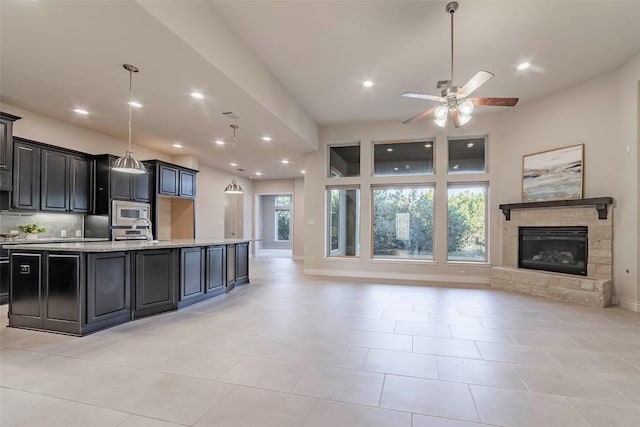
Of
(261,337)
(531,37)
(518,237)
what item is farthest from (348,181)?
(261,337)

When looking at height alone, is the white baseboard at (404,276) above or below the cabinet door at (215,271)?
below

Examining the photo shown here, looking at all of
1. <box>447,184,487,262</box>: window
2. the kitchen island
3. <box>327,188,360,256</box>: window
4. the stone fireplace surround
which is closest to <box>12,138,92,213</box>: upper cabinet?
the kitchen island

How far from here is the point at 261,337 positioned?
3254 millimetres

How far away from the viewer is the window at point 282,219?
1587 centimetres

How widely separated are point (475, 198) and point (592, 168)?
1.99m

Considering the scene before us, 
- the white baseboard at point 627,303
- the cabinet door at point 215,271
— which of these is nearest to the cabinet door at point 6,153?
the cabinet door at point 215,271

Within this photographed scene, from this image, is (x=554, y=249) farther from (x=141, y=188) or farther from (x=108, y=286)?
(x=141, y=188)

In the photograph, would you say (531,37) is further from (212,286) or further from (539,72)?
(212,286)

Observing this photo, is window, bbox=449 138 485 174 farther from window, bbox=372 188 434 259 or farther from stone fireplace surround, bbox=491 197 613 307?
stone fireplace surround, bbox=491 197 613 307

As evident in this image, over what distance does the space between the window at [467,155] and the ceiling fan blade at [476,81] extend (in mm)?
3705

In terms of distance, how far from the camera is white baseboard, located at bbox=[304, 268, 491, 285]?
6410mm

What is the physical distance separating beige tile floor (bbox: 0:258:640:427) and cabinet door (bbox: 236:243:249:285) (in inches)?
66.3

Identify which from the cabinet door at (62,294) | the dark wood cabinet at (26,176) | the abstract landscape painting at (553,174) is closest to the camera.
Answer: the cabinet door at (62,294)

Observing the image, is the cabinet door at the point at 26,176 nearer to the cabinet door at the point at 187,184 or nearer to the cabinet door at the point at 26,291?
the cabinet door at the point at 26,291
